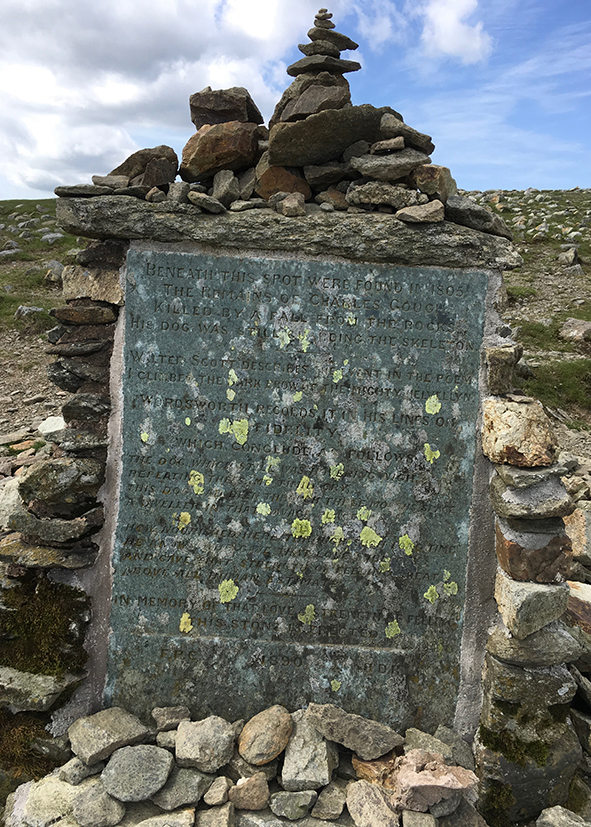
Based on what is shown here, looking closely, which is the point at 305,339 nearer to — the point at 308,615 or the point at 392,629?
the point at 308,615

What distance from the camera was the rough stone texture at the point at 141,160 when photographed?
4.12 meters

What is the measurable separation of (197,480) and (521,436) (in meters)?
2.13

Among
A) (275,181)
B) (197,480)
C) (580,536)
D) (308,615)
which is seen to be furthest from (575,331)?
(197,480)

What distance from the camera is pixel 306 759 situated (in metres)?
3.56

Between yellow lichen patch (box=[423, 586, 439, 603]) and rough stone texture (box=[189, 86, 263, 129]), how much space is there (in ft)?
11.9

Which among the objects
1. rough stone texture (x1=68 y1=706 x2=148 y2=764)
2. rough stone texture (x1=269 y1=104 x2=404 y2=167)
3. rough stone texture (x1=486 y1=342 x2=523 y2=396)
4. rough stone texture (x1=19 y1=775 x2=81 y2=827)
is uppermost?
rough stone texture (x1=269 y1=104 x2=404 y2=167)

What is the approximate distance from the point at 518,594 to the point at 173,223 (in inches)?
128

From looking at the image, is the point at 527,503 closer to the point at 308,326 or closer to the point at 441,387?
the point at 441,387

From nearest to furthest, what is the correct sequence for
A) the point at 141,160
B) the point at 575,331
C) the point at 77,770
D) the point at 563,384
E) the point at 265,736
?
the point at 77,770 < the point at 265,736 < the point at 141,160 < the point at 563,384 < the point at 575,331

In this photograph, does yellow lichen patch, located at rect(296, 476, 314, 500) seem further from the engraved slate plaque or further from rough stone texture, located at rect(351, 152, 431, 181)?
rough stone texture, located at rect(351, 152, 431, 181)

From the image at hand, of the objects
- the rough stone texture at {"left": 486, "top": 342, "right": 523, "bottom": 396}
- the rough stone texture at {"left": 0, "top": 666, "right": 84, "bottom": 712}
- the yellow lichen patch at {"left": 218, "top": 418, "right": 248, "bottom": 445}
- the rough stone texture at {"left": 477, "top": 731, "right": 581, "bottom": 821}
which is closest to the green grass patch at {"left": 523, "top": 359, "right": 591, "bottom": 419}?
the rough stone texture at {"left": 486, "top": 342, "right": 523, "bottom": 396}

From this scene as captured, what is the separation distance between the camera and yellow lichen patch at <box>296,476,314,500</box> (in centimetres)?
389

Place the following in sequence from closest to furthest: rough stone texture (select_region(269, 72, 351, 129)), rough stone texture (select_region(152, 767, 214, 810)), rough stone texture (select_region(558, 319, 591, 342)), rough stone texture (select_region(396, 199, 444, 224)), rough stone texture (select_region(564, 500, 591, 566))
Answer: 1. rough stone texture (select_region(152, 767, 214, 810))
2. rough stone texture (select_region(396, 199, 444, 224))
3. rough stone texture (select_region(269, 72, 351, 129))
4. rough stone texture (select_region(564, 500, 591, 566))
5. rough stone texture (select_region(558, 319, 591, 342))

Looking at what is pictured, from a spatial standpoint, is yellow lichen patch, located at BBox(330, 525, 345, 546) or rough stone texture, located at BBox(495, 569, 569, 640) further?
yellow lichen patch, located at BBox(330, 525, 345, 546)
